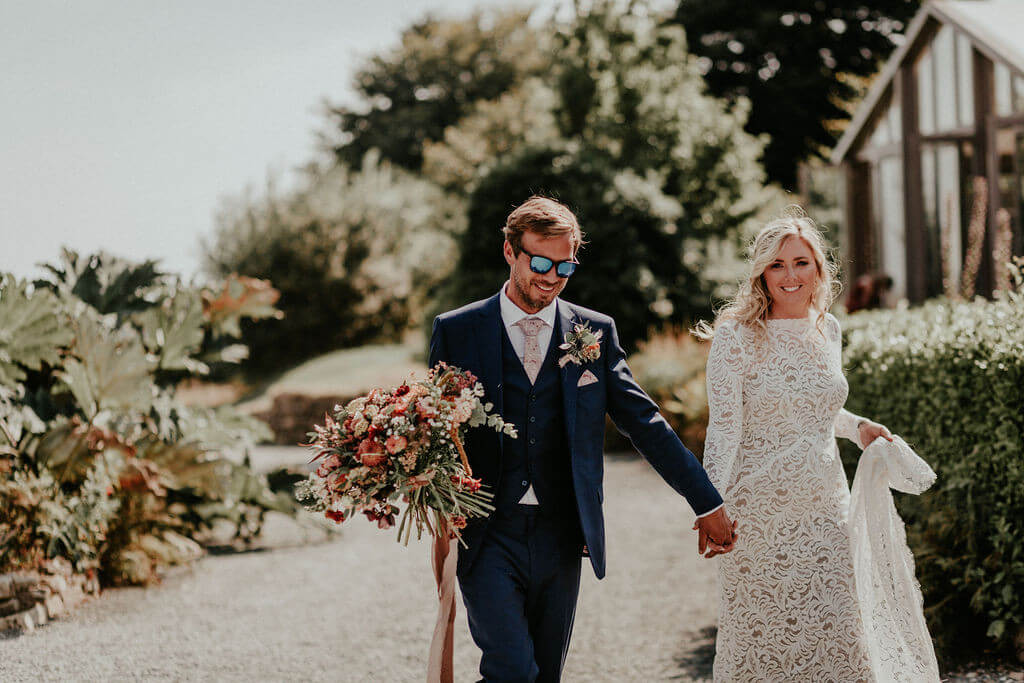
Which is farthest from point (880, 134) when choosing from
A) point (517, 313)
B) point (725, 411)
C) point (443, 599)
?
point (443, 599)

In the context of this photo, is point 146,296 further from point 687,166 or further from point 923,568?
point 687,166

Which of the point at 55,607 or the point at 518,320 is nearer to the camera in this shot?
the point at 518,320

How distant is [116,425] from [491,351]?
5.04 m

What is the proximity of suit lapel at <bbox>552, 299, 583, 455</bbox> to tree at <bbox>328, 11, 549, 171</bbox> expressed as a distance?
38486mm

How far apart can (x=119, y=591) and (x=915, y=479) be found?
215 inches

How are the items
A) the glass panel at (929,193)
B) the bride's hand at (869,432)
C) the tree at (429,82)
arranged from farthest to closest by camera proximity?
the tree at (429,82), the glass panel at (929,193), the bride's hand at (869,432)

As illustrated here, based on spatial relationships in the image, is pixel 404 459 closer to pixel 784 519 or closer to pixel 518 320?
pixel 518 320

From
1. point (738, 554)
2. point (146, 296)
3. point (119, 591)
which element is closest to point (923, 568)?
point (738, 554)

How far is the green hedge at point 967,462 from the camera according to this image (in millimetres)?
4848

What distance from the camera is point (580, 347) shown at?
3596mm

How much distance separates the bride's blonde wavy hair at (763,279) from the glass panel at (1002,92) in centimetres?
1181

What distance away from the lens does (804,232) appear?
4441mm

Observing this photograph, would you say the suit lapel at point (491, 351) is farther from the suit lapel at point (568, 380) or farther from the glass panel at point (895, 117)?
the glass panel at point (895, 117)

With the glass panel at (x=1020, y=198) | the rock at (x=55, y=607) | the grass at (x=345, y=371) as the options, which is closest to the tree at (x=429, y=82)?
the grass at (x=345, y=371)
